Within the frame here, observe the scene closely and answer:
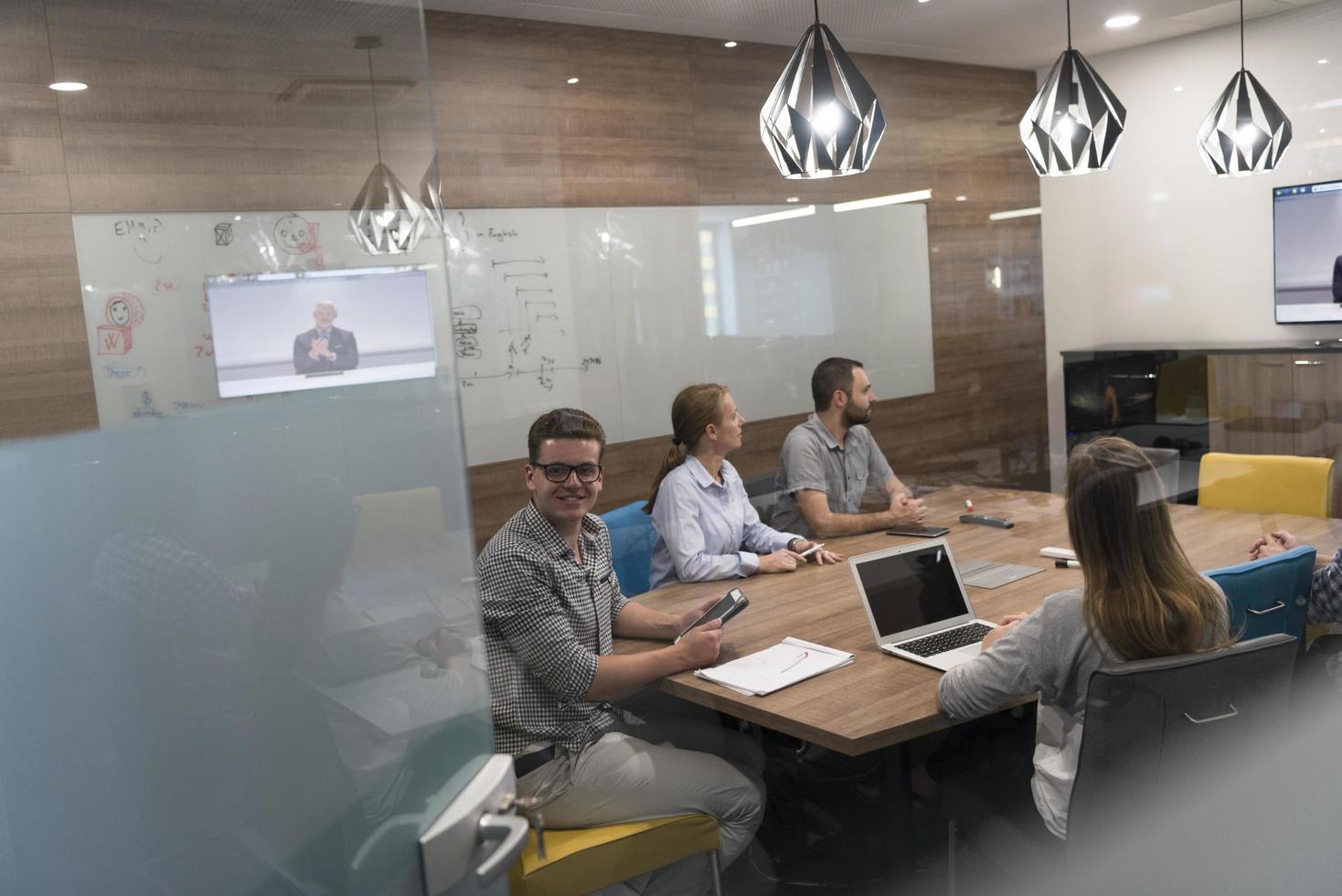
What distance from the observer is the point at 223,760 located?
98cm

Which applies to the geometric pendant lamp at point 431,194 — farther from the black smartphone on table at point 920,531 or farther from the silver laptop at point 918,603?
the black smartphone on table at point 920,531

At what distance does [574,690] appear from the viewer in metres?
2.35

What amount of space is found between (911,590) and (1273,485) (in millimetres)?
2198

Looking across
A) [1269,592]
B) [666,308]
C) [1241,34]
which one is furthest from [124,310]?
[1241,34]

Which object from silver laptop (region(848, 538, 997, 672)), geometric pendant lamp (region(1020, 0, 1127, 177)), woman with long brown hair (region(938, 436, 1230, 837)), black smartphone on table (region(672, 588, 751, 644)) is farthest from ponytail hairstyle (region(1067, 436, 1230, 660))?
geometric pendant lamp (region(1020, 0, 1127, 177))

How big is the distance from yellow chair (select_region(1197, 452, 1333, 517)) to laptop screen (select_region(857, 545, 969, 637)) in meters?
1.81

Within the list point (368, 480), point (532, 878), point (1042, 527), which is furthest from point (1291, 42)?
point (368, 480)

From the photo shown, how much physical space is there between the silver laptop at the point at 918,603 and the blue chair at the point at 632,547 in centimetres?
116

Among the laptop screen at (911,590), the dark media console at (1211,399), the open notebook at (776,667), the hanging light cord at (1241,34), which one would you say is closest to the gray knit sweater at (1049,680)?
the open notebook at (776,667)

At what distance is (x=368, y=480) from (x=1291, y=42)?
5894 mm

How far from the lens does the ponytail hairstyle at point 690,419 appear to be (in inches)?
141

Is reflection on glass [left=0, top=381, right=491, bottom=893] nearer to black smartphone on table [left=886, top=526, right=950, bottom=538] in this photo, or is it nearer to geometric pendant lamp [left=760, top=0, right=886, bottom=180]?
geometric pendant lamp [left=760, top=0, right=886, bottom=180]

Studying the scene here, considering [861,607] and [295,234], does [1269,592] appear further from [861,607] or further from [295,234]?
[295,234]

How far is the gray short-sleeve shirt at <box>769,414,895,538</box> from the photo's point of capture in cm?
409
